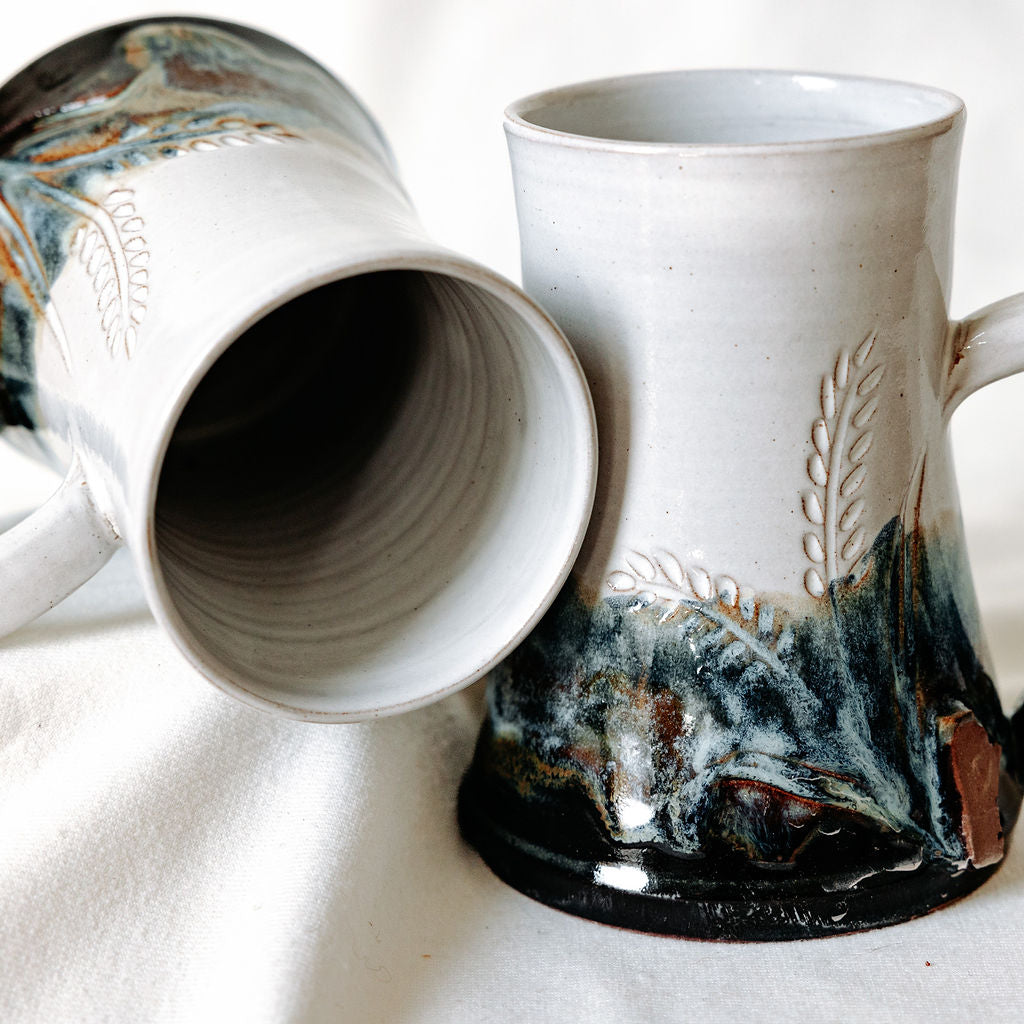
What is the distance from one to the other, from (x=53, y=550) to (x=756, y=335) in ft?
1.13

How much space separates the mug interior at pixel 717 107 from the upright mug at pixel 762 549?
2cm

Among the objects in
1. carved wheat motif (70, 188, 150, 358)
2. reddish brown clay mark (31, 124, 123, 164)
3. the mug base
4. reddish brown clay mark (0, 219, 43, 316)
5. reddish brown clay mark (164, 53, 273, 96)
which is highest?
reddish brown clay mark (164, 53, 273, 96)

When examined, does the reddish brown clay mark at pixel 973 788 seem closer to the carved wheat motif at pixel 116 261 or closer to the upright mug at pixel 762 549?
the upright mug at pixel 762 549

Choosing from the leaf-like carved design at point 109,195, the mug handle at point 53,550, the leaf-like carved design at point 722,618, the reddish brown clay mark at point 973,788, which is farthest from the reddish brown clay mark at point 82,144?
the reddish brown clay mark at point 973,788

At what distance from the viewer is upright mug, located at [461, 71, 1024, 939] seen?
57 cm

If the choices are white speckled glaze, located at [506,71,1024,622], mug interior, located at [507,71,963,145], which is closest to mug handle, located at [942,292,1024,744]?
white speckled glaze, located at [506,71,1024,622]

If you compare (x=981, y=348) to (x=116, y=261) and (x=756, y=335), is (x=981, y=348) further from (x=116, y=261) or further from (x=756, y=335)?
(x=116, y=261)

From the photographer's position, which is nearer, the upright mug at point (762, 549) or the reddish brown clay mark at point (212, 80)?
the upright mug at point (762, 549)

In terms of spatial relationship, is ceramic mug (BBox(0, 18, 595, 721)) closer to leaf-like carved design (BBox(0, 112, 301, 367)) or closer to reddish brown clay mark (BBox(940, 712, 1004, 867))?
leaf-like carved design (BBox(0, 112, 301, 367))

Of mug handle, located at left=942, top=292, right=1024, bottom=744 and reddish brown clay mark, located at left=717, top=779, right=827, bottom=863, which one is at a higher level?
mug handle, located at left=942, top=292, right=1024, bottom=744

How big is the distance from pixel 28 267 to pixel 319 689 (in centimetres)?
26

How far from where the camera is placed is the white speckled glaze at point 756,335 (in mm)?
556

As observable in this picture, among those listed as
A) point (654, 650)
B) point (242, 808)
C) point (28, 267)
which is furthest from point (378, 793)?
point (28, 267)

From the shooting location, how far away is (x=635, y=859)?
629 millimetres
